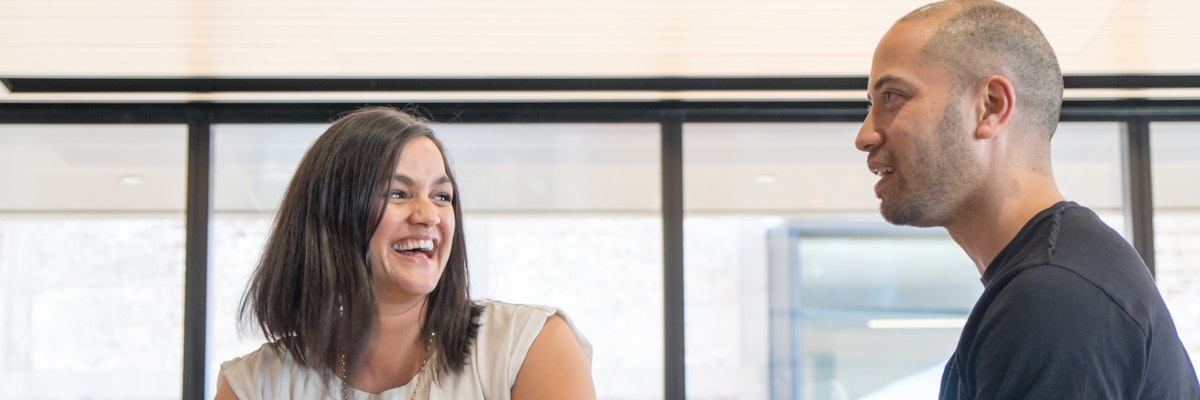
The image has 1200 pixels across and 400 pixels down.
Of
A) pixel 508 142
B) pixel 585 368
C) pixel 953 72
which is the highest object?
pixel 508 142

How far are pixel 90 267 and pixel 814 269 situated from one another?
253 cm

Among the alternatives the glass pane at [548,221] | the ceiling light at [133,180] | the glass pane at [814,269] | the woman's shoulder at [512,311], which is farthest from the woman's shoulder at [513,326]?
the ceiling light at [133,180]

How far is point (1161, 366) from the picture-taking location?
3.29 ft

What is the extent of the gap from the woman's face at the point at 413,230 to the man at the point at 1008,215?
2.10 feet

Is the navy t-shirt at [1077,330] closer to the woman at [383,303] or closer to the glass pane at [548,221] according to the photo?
the woman at [383,303]

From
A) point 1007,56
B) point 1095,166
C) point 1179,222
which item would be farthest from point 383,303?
point 1179,222

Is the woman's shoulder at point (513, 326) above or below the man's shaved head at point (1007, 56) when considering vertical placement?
below

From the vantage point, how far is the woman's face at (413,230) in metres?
1.63

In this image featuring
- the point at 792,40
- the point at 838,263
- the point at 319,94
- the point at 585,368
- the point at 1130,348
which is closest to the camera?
the point at 1130,348

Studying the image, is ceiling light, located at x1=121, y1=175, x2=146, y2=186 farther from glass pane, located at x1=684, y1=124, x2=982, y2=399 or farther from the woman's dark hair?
the woman's dark hair

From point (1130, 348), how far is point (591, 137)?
3.39m

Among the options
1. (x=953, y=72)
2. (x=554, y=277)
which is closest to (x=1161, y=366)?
(x=953, y=72)

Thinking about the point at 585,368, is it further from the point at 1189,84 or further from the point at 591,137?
the point at 1189,84

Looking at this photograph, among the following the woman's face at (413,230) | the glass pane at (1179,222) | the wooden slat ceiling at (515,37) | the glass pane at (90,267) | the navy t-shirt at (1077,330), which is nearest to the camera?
the navy t-shirt at (1077,330)
